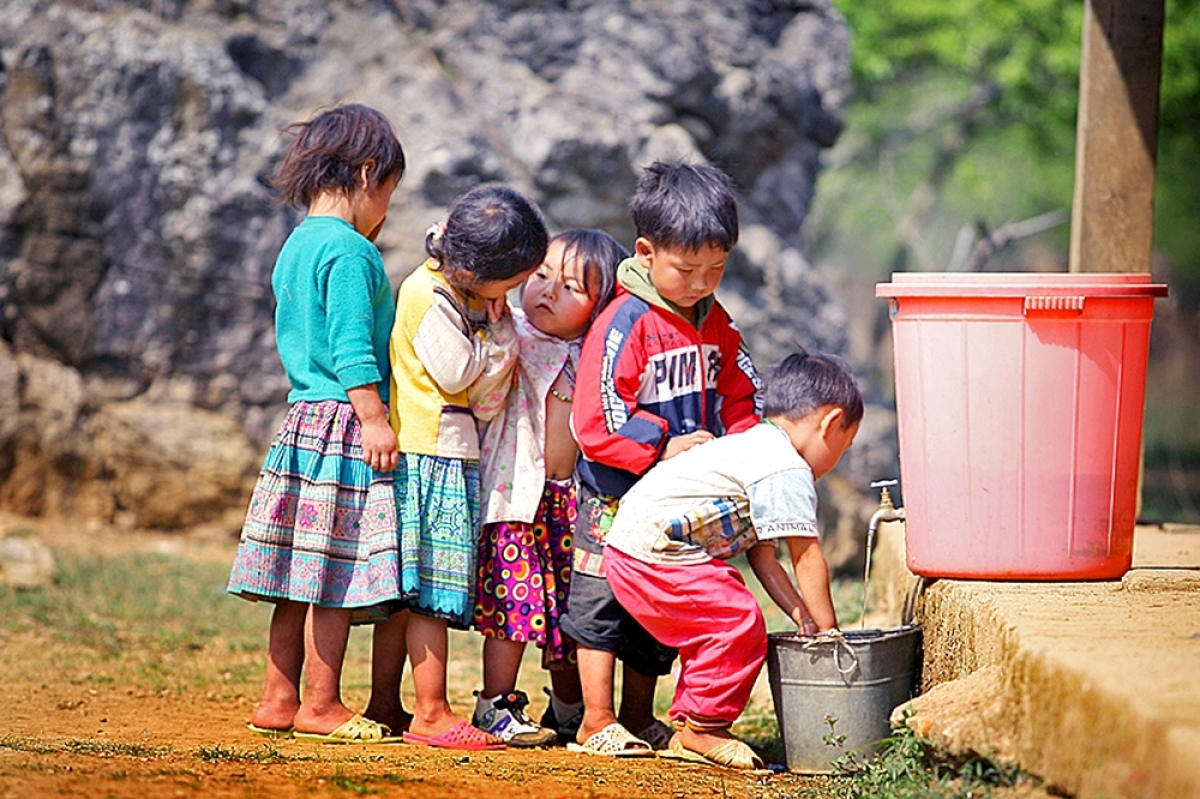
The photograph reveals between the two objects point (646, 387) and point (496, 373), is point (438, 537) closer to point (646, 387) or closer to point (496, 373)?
point (496, 373)

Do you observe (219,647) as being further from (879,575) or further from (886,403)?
(886,403)

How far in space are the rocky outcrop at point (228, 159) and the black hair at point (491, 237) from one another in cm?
429

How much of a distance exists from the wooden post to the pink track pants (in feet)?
8.31

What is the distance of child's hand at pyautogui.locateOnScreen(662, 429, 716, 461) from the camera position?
11.8ft

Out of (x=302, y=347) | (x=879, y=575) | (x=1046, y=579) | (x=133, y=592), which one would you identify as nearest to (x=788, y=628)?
(x=879, y=575)

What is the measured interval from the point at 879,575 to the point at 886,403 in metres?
4.44

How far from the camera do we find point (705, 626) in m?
3.45

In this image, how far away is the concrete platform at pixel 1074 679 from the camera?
6.72 ft

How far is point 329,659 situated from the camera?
370cm

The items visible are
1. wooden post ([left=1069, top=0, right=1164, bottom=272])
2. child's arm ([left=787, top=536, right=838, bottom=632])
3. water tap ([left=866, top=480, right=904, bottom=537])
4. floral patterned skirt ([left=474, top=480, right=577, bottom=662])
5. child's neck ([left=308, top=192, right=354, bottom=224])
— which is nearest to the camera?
child's arm ([left=787, top=536, right=838, bottom=632])

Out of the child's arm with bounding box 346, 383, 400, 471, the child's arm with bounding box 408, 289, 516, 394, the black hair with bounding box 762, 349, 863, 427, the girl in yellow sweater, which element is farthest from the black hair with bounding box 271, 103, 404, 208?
the black hair with bounding box 762, 349, 863, 427

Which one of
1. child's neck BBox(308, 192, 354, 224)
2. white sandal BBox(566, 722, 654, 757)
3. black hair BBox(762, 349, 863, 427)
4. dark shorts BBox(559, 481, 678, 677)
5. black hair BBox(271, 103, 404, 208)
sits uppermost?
black hair BBox(271, 103, 404, 208)

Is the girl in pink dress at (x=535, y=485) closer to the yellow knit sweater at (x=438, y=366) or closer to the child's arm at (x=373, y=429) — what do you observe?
the yellow knit sweater at (x=438, y=366)

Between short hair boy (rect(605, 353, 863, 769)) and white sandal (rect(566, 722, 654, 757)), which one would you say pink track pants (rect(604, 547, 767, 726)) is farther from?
white sandal (rect(566, 722, 654, 757))
